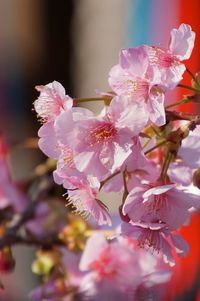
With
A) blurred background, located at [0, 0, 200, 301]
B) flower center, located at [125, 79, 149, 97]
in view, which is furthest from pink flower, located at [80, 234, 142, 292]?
blurred background, located at [0, 0, 200, 301]

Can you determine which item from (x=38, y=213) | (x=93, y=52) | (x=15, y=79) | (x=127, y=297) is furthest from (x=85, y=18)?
(x=127, y=297)

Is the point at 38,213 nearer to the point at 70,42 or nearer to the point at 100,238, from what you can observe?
the point at 100,238

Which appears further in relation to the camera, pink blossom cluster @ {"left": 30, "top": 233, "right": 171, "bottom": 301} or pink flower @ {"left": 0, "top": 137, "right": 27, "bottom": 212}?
pink flower @ {"left": 0, "top": 137, "right": 27, "bottom": 212}

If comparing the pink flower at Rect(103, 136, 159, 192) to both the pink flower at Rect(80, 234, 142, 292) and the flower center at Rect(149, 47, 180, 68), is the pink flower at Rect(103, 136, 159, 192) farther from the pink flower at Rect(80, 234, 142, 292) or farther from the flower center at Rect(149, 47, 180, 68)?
the pink flower at Rect(80, 234, 142, 292)

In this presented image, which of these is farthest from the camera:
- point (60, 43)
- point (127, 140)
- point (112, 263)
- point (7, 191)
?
point (60, 43)

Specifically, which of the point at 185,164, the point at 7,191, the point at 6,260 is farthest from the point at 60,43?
the point at 185,164

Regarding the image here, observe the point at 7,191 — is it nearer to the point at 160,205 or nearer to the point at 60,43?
the point at 160,205
